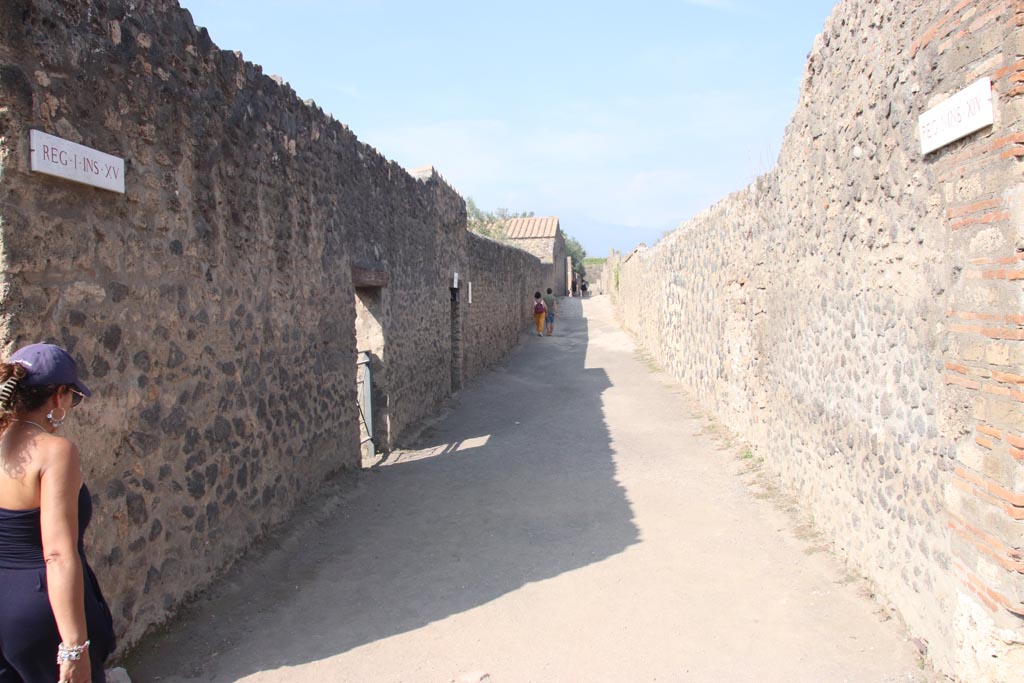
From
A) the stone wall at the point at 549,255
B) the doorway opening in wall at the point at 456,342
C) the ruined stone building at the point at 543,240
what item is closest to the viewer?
the doorway opening in wall at the point at 456,342

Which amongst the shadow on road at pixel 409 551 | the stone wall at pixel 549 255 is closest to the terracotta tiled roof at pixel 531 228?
the stone wall at pixel 549 255

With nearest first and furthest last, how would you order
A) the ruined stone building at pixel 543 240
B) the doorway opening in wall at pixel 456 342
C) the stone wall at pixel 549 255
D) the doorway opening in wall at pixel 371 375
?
the doorway opening in wall at pixel 371 375, the doorway opening in wall at pixel 456 342, the stone wall at pixel 549 255, the ruined stone building at pixel 543 240

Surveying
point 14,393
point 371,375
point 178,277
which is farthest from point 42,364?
point 371,375

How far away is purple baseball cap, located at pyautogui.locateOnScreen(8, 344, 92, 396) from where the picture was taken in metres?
2.22

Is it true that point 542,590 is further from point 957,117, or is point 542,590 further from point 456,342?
point 456,342

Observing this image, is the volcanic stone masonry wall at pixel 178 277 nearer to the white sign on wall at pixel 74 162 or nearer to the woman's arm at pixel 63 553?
the white sign on wall at pixel 74 162

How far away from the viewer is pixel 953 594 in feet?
10.7

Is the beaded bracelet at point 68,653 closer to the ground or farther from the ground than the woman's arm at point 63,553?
closer to the ground

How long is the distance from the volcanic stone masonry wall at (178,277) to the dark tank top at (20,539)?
1.09 meters

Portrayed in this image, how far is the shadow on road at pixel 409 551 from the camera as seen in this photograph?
12.5ft

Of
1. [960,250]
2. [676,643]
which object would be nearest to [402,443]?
[676,643]

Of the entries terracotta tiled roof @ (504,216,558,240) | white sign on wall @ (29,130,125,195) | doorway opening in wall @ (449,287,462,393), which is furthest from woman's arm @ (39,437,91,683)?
terracotta tiled roof @ (504,216,558,240)

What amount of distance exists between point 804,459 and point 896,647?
88.6 inches

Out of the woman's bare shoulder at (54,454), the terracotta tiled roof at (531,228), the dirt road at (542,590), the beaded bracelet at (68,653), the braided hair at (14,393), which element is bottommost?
the dirt road at (542,590)
